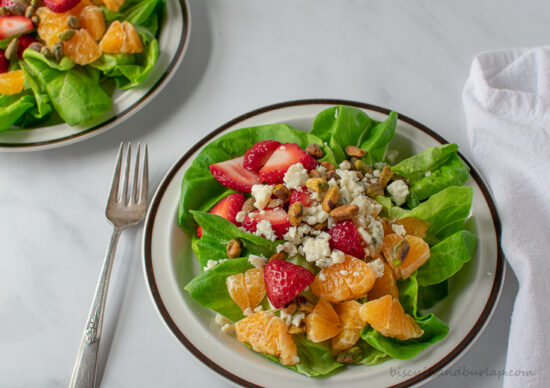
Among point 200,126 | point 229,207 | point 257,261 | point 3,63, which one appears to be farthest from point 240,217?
point 3,63

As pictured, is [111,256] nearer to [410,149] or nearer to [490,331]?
[410,149]

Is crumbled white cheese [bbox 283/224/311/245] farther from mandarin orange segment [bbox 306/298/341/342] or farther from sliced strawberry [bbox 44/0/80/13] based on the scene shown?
sliced strawberry [bbox 44/0/80/13]

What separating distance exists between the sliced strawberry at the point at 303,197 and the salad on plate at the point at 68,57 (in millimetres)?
768

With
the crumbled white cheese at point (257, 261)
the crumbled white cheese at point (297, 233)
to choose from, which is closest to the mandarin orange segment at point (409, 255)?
the crumbled white cheese at point (297, 233)

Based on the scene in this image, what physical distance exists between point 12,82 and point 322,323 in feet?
4.63

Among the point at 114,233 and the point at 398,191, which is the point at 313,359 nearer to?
the point at 398,191

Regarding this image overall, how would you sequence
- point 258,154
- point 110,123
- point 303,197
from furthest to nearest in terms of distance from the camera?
1. point 110,123
2. point 258,154
3. point 303,197

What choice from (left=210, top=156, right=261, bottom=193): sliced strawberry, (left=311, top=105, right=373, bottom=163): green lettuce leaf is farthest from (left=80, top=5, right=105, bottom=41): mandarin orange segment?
(left=311, top=105, right=373, bottom=163): green lettuce leaf

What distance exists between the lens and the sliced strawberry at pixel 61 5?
179cm

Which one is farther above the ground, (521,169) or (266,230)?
(521,169)

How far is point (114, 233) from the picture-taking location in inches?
59.7

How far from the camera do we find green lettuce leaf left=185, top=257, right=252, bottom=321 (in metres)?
1.26

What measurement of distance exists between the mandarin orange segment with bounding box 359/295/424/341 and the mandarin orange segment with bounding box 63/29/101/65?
52.4 inches

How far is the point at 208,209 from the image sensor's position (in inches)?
58.7
